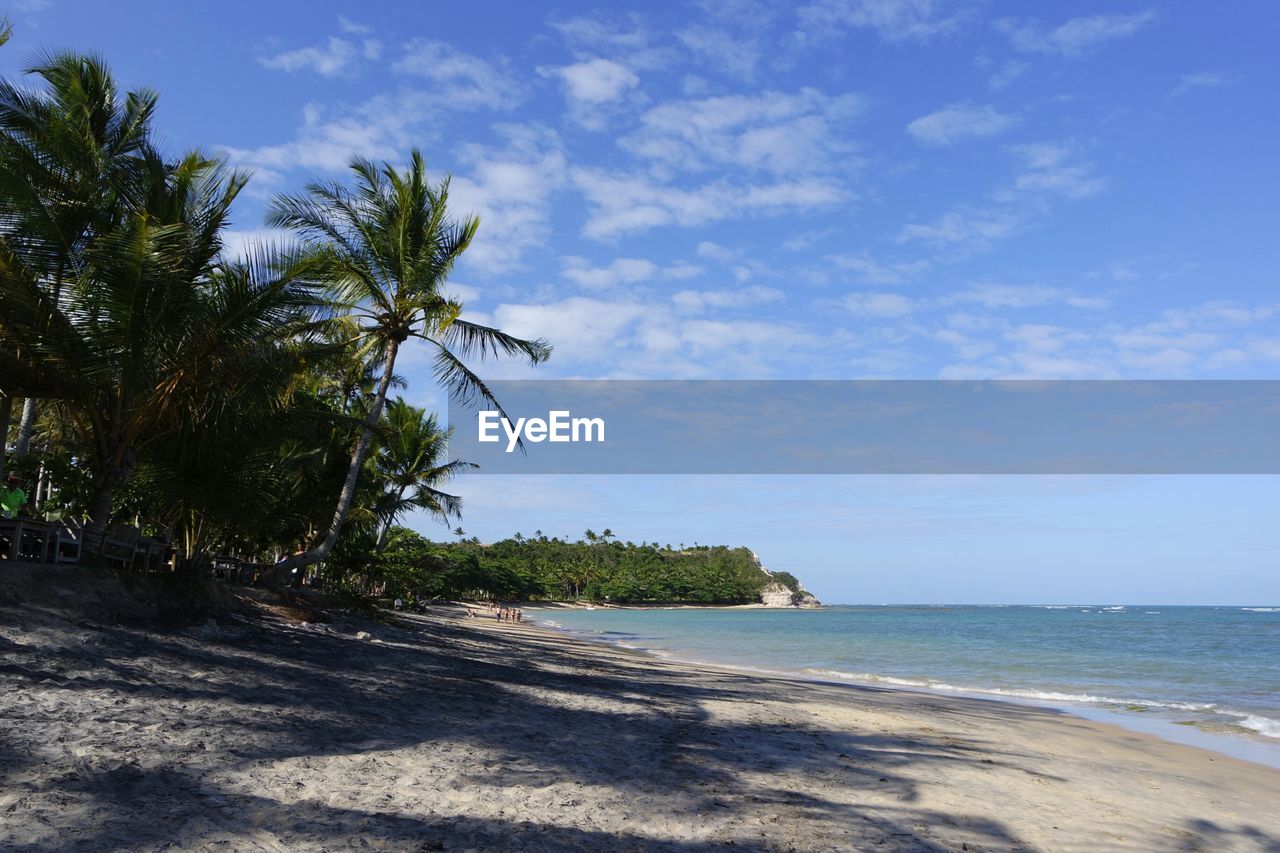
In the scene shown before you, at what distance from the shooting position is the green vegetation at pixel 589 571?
6925cm

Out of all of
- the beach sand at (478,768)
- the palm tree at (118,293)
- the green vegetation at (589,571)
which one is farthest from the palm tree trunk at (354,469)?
the green vegetation at (589,571)

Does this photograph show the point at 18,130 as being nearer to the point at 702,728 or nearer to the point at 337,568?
the point at 702,728

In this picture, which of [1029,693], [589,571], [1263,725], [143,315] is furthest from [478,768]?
[589,571]

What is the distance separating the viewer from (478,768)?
225 inches

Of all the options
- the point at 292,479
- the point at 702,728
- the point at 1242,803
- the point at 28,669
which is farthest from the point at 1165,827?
the point at 292,479

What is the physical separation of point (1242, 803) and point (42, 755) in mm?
9553

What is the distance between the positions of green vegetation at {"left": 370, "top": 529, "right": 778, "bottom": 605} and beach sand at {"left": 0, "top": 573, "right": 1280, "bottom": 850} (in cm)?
4248

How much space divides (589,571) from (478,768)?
4098 inches

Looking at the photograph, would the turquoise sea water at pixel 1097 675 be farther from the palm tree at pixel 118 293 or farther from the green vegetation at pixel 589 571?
the green vegetation at pixel 589 571

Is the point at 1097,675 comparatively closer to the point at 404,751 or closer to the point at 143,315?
the point at 404,751

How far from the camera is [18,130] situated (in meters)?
12.4

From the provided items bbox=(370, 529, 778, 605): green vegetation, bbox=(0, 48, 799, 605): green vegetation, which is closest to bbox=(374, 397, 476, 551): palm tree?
bbox=(0, 48, 799, 605): green vegetation

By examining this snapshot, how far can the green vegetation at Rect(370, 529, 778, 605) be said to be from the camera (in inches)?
2726

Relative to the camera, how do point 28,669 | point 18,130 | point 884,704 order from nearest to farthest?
point 28,669
point 18,130
point 884,704
